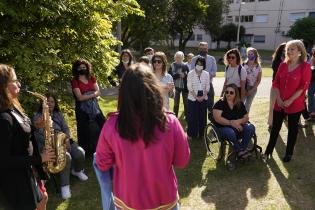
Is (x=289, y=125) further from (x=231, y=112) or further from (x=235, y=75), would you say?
(x=235, y=75)

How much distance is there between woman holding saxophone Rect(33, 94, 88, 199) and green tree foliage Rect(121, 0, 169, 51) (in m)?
19.9

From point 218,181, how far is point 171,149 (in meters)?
3.25

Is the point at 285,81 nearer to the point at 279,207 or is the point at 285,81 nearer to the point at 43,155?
the point at 279,207

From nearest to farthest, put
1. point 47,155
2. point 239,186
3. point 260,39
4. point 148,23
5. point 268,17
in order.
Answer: point 47,155
point 239,186
point 148,23
point 268,17
point 260,39

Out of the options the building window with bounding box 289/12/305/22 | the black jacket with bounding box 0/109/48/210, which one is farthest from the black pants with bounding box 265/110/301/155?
the building window with bounding box 289/12/305/22

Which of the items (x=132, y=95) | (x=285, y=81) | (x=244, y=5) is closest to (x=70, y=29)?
(x=285, y=81)

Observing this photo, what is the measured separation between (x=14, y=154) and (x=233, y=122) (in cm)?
398

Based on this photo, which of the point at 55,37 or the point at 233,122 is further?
the point at 55,37

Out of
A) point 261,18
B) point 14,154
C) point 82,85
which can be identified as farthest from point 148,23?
point 261,18

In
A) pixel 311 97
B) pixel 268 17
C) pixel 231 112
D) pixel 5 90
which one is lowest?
pixel 311 97

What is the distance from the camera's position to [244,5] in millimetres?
50500

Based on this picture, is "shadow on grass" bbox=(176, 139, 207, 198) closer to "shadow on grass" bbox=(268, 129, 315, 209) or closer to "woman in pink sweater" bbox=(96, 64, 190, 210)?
"shadow on grass" bbox=(268, 129, 315, 209)

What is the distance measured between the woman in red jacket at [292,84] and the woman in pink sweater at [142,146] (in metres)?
3.57

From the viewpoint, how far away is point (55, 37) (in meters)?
6.22
